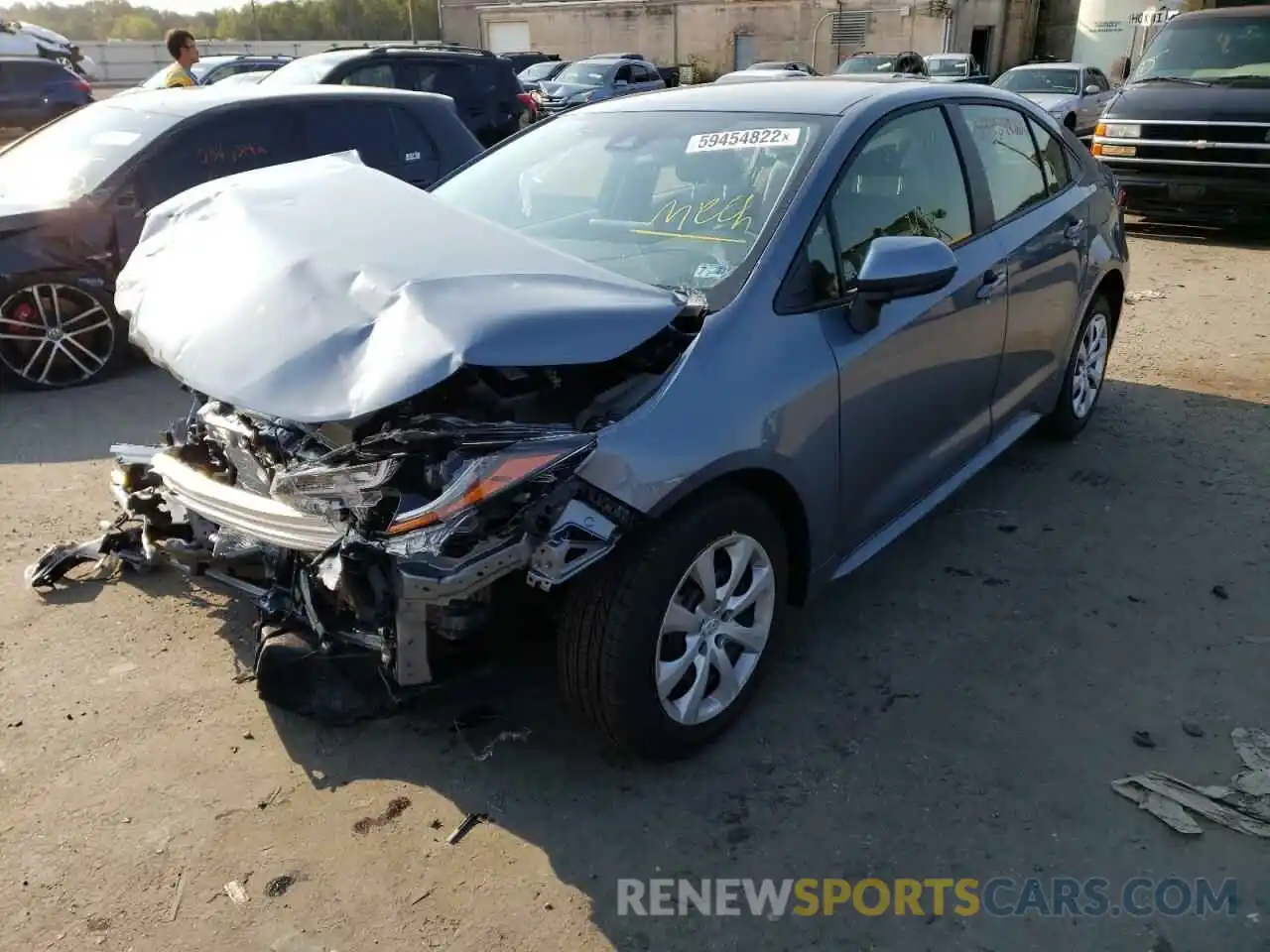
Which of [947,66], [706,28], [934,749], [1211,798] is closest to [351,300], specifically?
[934,749]

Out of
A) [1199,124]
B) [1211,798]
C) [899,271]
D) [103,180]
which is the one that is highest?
[899,271]

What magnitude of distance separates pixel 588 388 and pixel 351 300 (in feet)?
2.13

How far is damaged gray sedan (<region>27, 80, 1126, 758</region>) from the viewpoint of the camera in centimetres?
240

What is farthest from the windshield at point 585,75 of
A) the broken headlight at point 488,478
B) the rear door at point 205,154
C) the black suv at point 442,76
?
the broken headlight at point 488,478

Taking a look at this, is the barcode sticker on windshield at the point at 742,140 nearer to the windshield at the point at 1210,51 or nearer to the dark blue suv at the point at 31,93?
the windshield at the point at 1210,51

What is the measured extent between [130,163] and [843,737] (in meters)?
5.54

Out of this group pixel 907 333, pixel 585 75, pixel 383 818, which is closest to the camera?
pixel 383 818

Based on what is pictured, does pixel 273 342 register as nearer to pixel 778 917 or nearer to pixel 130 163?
pixel 778 917

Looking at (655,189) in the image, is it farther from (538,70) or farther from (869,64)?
(538,70)

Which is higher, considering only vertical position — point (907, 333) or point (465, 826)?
point (907, 333)

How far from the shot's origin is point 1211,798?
2744mm

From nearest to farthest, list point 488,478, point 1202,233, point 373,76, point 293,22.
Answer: point 488,478
point 373,76
point 1202,233
point 293,22

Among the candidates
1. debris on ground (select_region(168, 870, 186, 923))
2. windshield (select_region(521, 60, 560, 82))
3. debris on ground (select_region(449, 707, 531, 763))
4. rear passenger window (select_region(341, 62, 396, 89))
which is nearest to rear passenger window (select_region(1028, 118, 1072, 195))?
debris on ground (select_region(449, 707, 531, 763))

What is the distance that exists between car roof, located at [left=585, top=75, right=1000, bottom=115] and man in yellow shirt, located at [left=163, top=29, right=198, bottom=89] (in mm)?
6103
